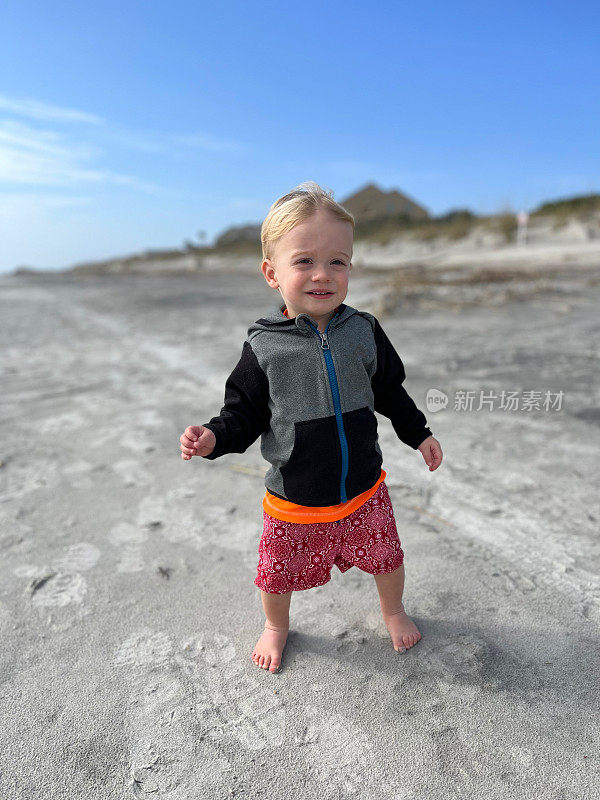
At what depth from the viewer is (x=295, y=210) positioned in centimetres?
143

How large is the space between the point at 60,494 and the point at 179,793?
67.3 inches

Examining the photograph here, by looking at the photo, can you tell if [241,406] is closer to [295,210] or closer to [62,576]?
[295,210]

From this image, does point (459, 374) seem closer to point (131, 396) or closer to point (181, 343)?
point (131, 396)

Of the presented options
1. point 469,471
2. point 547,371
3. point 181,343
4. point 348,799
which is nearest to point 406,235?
point 181,343

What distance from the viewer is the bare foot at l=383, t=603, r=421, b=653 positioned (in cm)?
163

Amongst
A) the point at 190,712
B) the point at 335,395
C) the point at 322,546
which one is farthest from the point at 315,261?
the point at 190,712

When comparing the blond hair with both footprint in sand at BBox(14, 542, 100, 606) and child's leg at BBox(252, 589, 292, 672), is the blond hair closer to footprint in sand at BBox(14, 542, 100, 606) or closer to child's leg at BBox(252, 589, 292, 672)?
child's leg at BBox(252, 589, 292, 672)

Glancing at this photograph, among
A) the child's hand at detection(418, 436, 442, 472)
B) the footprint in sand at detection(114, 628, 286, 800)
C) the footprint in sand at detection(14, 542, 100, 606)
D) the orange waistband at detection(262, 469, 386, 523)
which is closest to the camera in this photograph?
the footprint in sand at detection(114, 628, 286, 800)

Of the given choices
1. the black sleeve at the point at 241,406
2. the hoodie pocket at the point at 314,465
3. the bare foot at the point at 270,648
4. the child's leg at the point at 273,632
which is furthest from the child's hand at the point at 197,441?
the bare foot at the point at 270,648

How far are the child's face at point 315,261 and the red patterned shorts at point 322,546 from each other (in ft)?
1.87

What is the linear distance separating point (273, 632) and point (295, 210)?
3.82 ft

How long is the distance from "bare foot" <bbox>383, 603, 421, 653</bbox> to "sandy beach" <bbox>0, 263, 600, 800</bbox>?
3 centimetres

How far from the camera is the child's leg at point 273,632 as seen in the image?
1.59 m

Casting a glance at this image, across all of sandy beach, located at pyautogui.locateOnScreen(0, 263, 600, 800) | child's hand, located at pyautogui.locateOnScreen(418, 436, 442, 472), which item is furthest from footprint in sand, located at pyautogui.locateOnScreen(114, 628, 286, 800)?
child's hand, located at pyautogui.locateOnScreen(418, 436, 442, 472)
